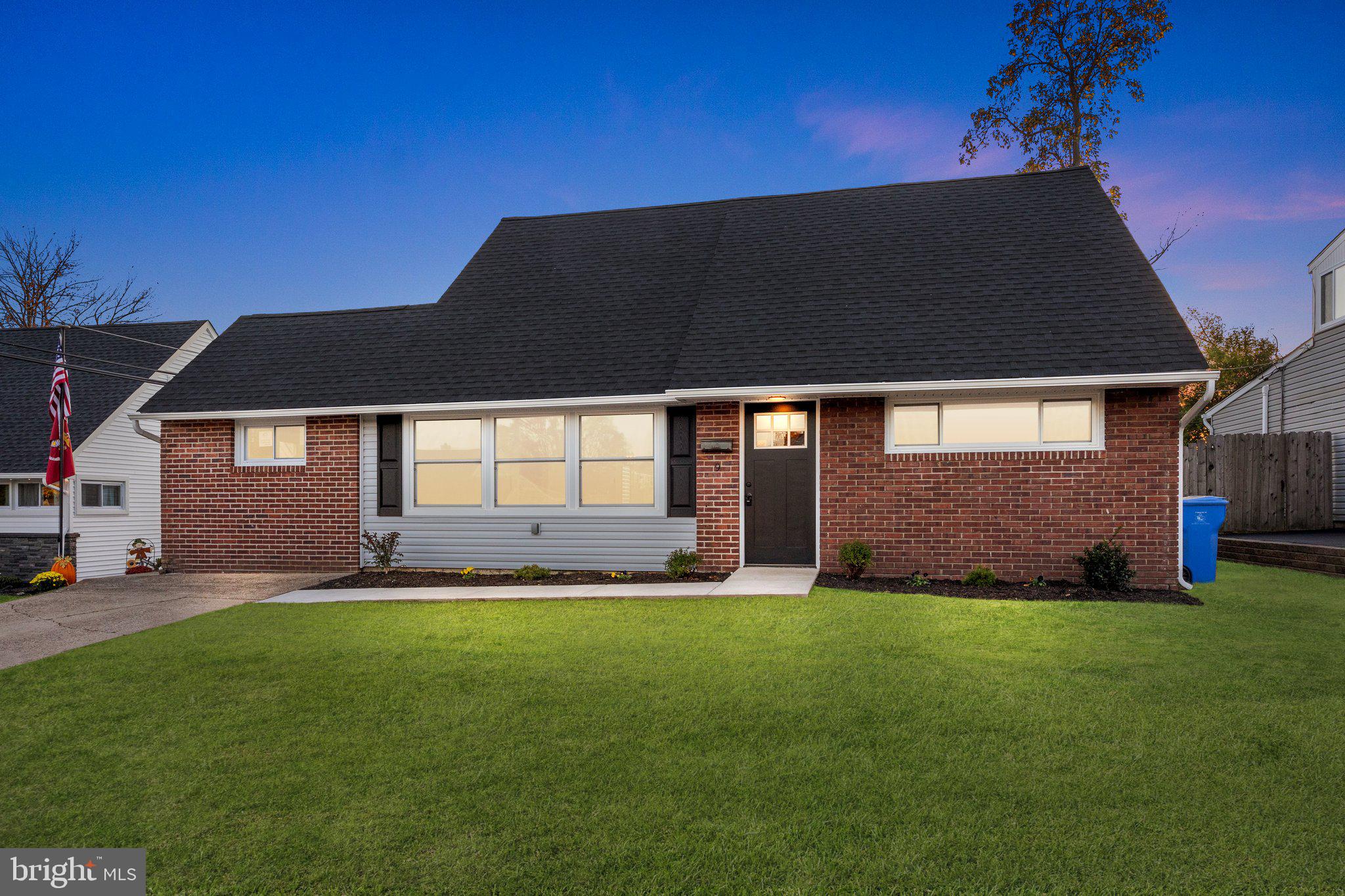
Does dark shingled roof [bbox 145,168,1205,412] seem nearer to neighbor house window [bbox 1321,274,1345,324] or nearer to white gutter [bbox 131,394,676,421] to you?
white gutter [bbox 131,394,676,421]

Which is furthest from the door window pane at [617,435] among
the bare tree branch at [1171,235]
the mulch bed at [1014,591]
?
the bare tree branch at [1171,235]

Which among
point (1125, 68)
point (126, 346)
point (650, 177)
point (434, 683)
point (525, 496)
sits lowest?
point (434, 683)

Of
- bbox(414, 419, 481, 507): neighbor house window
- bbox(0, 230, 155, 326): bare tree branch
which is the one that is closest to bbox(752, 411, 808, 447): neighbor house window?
bbox(414, 419, 481, 507): neighbor house window

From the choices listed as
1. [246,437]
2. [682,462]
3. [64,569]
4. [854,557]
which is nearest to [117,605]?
[246,437]

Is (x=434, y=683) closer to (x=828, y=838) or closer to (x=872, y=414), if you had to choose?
(x=828, y=838)

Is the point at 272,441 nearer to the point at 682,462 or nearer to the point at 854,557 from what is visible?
the point at 682,462

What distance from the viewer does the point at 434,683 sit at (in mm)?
5609

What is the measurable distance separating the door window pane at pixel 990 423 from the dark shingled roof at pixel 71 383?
2147 centimetres

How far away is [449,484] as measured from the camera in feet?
40.9

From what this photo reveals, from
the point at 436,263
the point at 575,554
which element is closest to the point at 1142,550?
the point at 575,554

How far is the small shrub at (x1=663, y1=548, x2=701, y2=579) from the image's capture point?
1080cm

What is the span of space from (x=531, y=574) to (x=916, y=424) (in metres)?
6.08

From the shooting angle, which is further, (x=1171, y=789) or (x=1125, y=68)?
(x=1125, y=68)

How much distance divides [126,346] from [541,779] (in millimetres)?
25957
